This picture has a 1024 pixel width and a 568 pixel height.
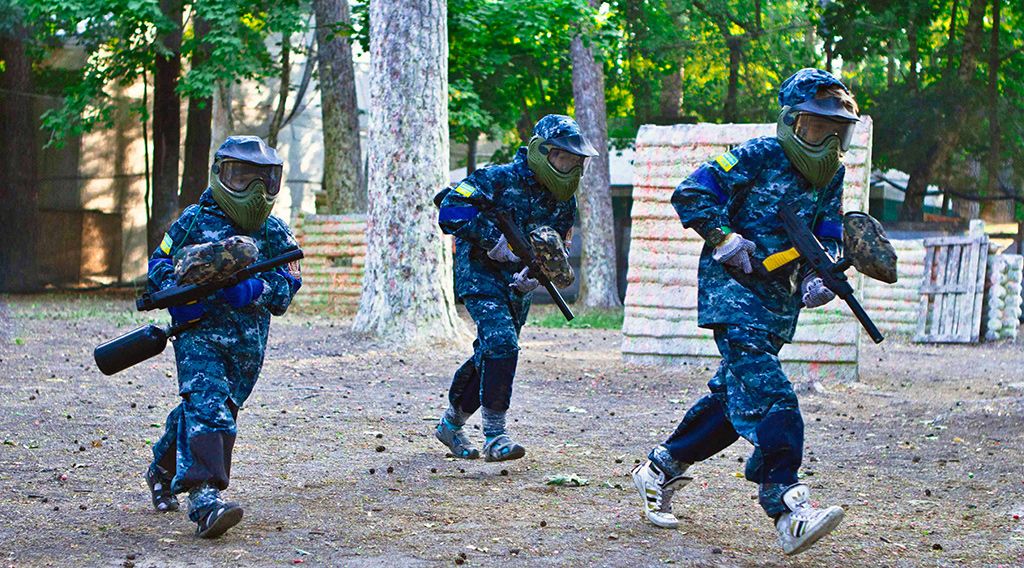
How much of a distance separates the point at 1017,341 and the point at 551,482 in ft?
44.4

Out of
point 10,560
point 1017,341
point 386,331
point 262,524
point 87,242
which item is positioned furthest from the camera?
point 87,242

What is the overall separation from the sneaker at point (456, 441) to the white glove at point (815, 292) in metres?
2.55

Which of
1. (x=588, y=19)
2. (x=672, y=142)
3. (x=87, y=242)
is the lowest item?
(x=87, y=242)

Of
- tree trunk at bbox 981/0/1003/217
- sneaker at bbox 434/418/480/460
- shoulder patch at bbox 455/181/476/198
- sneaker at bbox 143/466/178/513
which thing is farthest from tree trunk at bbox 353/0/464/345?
tree trunk at bbox 981/0/1003/217

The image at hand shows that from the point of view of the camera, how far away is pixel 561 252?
652 cm

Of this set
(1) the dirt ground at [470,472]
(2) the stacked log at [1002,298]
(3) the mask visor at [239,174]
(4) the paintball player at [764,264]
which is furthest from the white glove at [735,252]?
(2) the stacked log at [1002,298]

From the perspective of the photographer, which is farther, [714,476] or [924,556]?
[714,476]

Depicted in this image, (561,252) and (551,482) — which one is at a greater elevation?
(561,252)

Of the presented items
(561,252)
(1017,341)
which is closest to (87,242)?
(1017,341)

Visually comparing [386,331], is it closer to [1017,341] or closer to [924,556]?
[924,556]

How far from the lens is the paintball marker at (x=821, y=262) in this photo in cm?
494

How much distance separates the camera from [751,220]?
203 inches

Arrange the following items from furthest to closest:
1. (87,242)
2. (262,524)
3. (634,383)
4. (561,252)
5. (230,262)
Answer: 1. (87,242)
2. (634,383)
3. (561,252)
4. (262,524)
5. (230,262)

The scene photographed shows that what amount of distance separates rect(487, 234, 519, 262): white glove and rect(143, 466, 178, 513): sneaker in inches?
78.2
